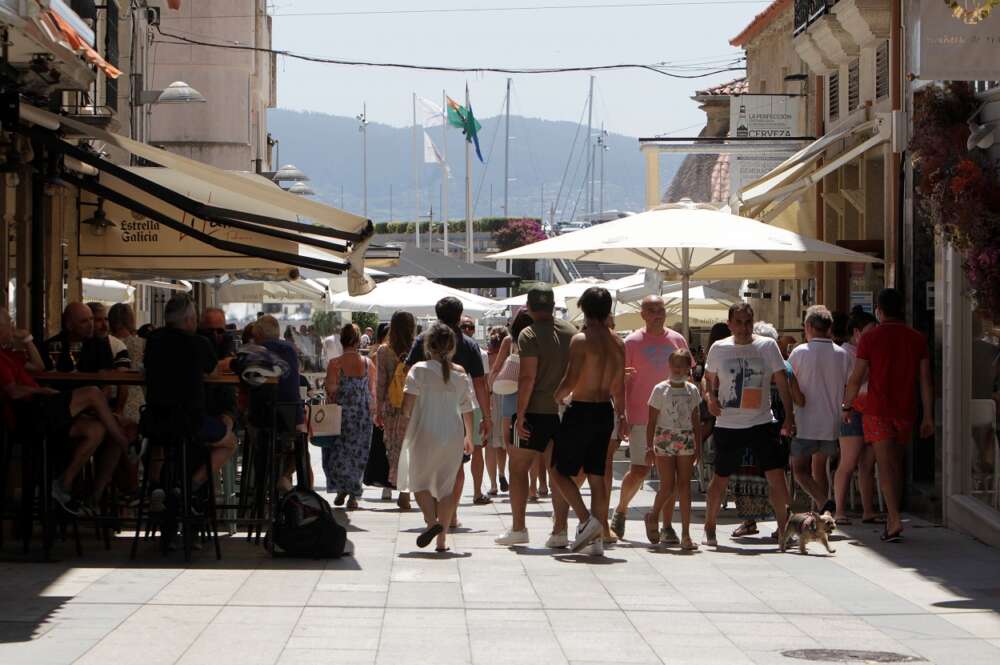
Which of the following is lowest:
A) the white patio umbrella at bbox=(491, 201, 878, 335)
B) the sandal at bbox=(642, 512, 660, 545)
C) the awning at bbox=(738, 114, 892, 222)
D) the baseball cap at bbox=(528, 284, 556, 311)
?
the sandal at bbox=(642, 512, 660, 545)

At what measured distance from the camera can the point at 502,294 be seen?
328 feet

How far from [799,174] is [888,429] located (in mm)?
7449

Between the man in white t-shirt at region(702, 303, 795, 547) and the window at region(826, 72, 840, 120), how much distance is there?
9.94 meters

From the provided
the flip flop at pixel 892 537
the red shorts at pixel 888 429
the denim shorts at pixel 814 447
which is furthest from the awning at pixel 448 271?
the flip flop at pixel 892 537

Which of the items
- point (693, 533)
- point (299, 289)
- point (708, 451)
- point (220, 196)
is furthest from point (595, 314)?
point (299, 289)

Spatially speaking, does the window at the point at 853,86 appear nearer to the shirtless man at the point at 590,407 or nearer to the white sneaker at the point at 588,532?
the shirtless man at the point at 590,407

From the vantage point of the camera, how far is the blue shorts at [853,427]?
1400 cm

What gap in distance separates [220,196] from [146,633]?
8041 mm

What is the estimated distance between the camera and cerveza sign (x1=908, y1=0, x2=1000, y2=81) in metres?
11.6

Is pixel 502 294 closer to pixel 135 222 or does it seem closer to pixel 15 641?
pixel 135 222

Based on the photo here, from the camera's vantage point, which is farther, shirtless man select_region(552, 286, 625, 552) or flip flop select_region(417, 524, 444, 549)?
shirtless man select_region(552, 286, 625, 552)

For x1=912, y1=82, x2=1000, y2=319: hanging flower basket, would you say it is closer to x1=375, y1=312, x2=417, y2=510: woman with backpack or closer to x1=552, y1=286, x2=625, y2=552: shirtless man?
x1=552, y1=286, x2=625, y2=552: shirtless man

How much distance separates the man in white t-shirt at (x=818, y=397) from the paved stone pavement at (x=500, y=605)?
117 centimetres

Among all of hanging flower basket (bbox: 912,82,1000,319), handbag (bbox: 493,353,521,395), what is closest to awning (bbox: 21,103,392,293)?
handbag (bbox: 493,353,521,395)
